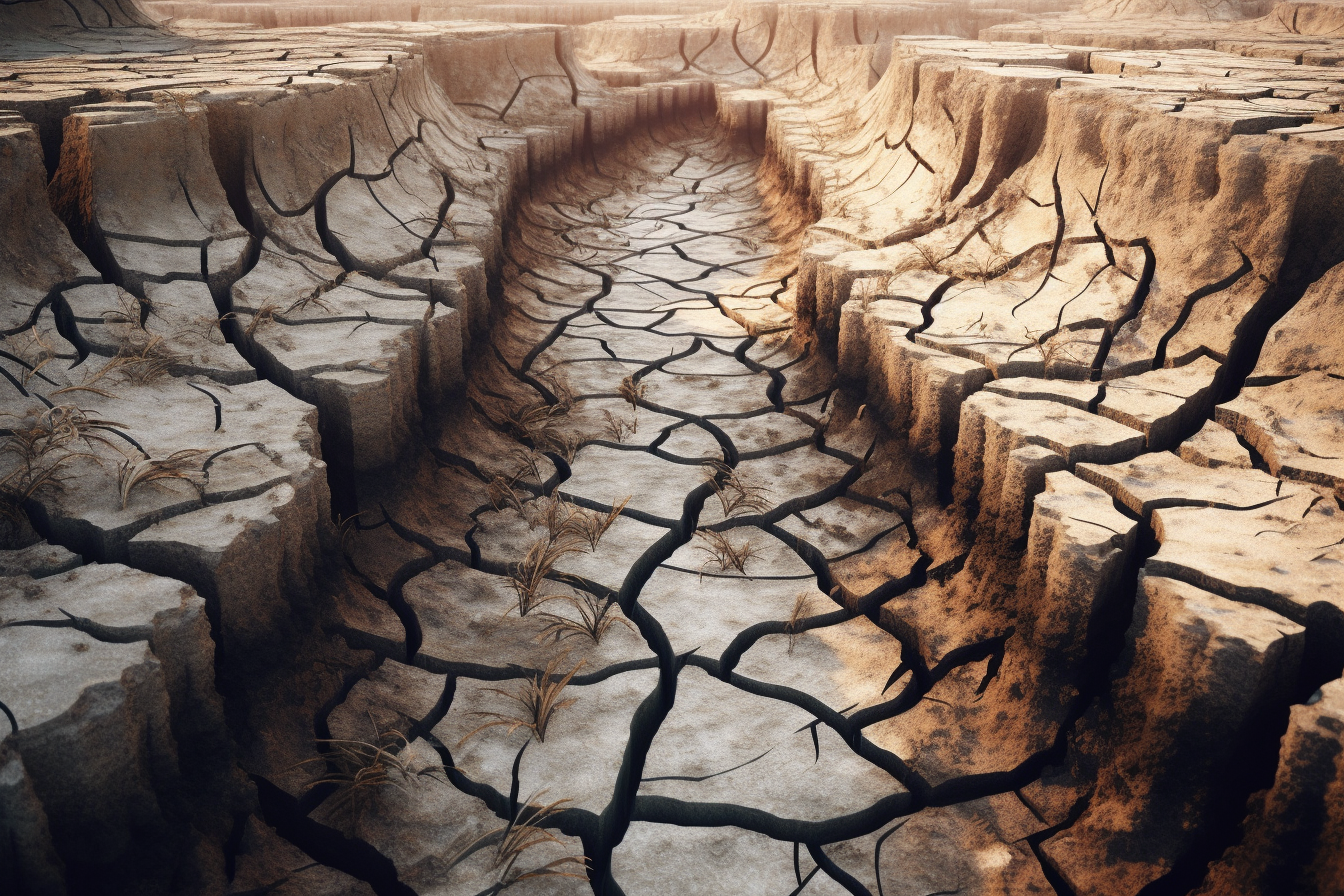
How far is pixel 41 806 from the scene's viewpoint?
1.08 m

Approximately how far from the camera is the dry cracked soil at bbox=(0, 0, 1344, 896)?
128cm

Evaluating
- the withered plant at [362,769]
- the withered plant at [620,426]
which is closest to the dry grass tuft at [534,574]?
the withered plant at [362,769]

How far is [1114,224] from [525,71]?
4.06 metres

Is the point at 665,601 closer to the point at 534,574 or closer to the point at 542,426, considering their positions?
the point at 534,574

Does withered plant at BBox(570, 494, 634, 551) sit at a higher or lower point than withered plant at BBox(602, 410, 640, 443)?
lower

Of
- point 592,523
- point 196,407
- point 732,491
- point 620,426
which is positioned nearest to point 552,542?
point 592,523

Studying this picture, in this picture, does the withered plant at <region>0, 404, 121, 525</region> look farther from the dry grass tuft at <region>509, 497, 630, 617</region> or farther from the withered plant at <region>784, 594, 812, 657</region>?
the withered plant at <region>784, 594, 812, 657</region>

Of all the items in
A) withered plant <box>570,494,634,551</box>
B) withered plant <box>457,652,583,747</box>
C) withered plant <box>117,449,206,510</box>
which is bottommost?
withered plant <box>457,652,583,747</box>

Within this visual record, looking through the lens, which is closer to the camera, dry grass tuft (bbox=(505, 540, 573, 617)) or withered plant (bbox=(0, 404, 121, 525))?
withered plant (bbox=(0, 404, 121, 525))

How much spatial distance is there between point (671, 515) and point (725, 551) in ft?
0.67

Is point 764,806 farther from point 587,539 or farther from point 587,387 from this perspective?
point 587,387

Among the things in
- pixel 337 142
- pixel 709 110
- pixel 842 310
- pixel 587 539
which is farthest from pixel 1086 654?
pixel 709 110

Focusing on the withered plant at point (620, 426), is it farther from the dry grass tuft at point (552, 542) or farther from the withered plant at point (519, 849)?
the withered plant at point (519, 849)

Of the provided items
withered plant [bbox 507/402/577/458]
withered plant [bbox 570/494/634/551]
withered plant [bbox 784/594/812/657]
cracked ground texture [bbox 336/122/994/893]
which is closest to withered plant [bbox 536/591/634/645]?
cracked ground texture [bbox 336/122/994/893]
